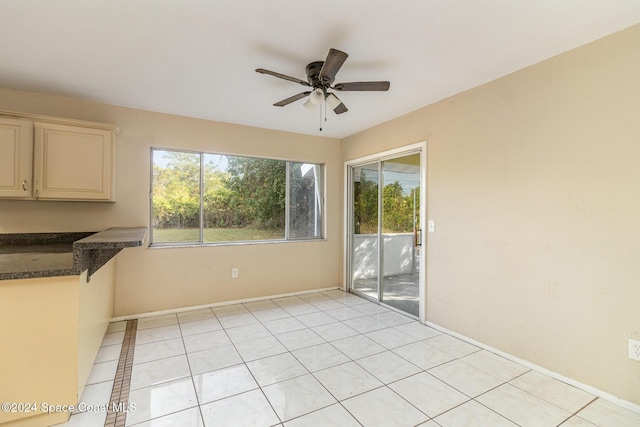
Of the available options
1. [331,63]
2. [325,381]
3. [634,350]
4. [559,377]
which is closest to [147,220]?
[325,381]

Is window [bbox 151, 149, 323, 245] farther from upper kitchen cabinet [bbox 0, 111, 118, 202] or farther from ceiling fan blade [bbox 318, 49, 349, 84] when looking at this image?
ceiling fan blade [bbox 318, 49, 349, 84]

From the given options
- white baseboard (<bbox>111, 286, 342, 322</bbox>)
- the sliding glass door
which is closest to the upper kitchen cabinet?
white baseboard (<bbox>111, 286, 342, 322</bbox>)

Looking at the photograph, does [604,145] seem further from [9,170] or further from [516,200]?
[9,170]

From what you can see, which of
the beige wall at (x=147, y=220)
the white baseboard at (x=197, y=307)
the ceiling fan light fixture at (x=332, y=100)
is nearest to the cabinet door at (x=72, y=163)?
the beige wall at (x=147, y=220)

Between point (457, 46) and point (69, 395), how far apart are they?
3.45 metres

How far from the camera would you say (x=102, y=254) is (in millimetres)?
2225

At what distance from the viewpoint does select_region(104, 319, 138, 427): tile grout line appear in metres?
1.75

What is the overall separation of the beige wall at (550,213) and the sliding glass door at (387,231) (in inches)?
16.5

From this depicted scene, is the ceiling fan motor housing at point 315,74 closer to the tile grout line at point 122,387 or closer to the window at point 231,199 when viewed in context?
the window at point 231,199

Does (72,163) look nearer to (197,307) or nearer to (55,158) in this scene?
(55,158)

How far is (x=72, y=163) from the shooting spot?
2787 millimetres

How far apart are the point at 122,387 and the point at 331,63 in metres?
2.71

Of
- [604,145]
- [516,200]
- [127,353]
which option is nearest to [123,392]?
[127,353]

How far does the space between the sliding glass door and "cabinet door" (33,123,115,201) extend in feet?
10.4
